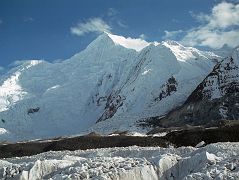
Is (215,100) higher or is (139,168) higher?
(215,100)

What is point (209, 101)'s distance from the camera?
156 meters

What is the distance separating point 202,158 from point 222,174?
434 cm

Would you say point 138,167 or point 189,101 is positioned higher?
point 189,101

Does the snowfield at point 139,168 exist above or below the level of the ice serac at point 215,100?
below

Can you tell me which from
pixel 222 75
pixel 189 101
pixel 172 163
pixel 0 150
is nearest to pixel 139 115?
pixel 189 101

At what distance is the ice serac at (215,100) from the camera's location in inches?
5719

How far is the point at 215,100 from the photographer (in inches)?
6043

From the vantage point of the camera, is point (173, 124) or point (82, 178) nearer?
point (82, 178)

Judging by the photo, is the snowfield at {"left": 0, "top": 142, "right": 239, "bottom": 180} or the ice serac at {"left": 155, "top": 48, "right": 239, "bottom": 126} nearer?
the snowfield at {"left": 0, "top": 142, "right": 239, "bottom": 180}

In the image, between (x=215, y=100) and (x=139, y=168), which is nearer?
(x=139, y=168)

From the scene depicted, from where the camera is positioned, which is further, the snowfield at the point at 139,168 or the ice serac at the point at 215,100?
the ice serac at the point at 215,100

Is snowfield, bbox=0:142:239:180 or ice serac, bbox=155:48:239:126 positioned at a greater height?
ice serac, bbox=155:48:239:126

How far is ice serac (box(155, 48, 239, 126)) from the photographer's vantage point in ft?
477

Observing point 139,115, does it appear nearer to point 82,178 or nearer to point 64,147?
point 64,147
